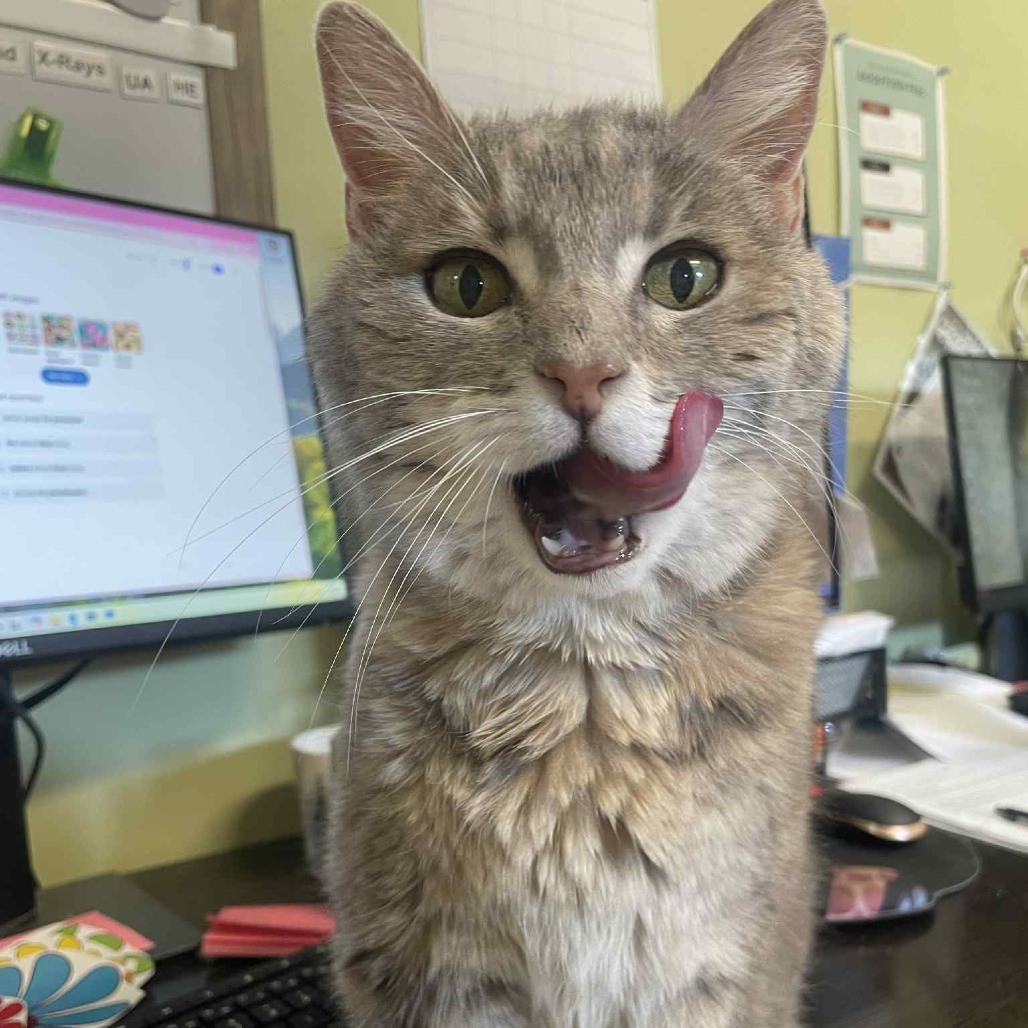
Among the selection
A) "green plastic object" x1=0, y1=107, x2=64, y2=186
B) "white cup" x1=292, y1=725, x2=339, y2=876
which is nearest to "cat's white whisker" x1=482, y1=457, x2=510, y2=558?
"white cup" x1=292, y1=725, x2=339, y2=876

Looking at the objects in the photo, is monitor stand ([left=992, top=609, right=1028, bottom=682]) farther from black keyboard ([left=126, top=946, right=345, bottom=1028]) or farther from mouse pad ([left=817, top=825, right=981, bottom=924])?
black keyboard ([left=126, top=946, right=345, bottom=1028])

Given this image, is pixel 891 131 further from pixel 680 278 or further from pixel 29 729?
pixel 29 729

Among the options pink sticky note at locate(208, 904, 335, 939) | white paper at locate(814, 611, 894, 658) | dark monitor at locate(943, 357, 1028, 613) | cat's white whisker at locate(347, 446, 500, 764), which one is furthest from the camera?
dark monitor at locate(943, 357, 1028, 613)

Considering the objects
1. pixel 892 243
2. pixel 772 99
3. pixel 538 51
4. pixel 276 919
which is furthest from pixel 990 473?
pixel 276 919

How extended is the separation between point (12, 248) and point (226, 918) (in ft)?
1.95

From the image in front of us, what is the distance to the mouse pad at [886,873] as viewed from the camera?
78cm

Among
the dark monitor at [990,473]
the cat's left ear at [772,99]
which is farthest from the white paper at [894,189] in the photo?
the cat's left ear at [772,99]

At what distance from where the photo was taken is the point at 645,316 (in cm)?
54

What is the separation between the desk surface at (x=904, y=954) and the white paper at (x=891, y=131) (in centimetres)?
126

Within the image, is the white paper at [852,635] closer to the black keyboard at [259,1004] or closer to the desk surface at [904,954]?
the desk surface at [904,954]

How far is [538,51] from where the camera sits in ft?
3.95

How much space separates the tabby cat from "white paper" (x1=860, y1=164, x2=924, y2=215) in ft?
3.72

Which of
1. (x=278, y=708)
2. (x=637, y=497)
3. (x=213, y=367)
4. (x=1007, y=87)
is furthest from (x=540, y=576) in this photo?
(x=1007, y=87)

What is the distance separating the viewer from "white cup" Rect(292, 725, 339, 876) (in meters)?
0.85
